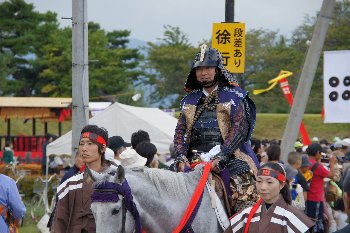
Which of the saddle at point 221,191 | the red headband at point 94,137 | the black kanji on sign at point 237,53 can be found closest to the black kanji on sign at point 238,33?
the black kanji on sign at point 237,53

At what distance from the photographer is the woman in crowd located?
771 centimetres

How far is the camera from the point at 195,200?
7.79 m

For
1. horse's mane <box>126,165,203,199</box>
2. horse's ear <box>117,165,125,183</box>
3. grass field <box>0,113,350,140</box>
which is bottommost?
grass field <box>0,113,350,140</box>

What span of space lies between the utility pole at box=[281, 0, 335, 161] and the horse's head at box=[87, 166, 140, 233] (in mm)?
9307

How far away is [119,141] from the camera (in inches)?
457

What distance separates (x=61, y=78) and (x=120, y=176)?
57.9m

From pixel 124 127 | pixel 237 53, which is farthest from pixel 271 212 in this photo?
pixel 124 127

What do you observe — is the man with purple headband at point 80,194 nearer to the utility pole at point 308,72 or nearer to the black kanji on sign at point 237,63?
the black kanji on sign at point 237,63

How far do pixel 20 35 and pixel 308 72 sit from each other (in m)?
51.3

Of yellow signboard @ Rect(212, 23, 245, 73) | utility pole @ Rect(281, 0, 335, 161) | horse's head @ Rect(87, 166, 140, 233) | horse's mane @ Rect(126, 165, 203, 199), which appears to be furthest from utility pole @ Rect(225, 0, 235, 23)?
horse's head @ Rect(87, 166, 140, 233)

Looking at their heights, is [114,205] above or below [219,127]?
below

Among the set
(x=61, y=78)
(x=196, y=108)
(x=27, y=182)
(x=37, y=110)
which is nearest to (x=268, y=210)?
(x=196, y=108)

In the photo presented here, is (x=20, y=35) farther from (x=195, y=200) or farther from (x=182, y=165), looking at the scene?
(x=195, y=200)

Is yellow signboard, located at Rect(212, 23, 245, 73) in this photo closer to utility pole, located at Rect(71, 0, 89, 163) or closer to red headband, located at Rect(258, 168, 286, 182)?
utility pole, located at Rect(71, 0, 89, 163)
